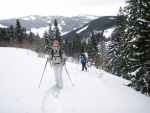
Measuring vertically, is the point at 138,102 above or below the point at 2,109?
below

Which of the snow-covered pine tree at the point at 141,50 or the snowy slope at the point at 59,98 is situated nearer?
the snowy slope at the point at 59,98

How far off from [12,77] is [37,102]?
11.0 ft

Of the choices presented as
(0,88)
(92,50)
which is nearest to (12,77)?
(0,88)

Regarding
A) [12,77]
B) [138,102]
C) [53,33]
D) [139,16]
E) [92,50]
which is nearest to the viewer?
[138,102]

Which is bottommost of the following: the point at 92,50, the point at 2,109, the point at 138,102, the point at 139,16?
the point at 92,50

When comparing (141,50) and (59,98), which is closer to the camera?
(59,98)

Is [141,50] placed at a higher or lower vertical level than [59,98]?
higher

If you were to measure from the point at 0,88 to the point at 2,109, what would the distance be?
1854mm

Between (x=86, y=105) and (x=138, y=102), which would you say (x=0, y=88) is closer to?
(x=86, y=105)

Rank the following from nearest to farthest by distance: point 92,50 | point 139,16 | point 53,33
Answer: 1. point 139,16
2. point 53,33
3. point 92,50

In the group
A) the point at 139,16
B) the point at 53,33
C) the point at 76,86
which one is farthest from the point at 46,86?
the point at 53,33

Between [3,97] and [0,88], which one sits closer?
[3,97]

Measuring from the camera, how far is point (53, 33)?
5516 centimetres

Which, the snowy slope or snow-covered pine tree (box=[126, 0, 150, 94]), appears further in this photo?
snow-covered pine tree (box=[126, 0, 150, 94])
